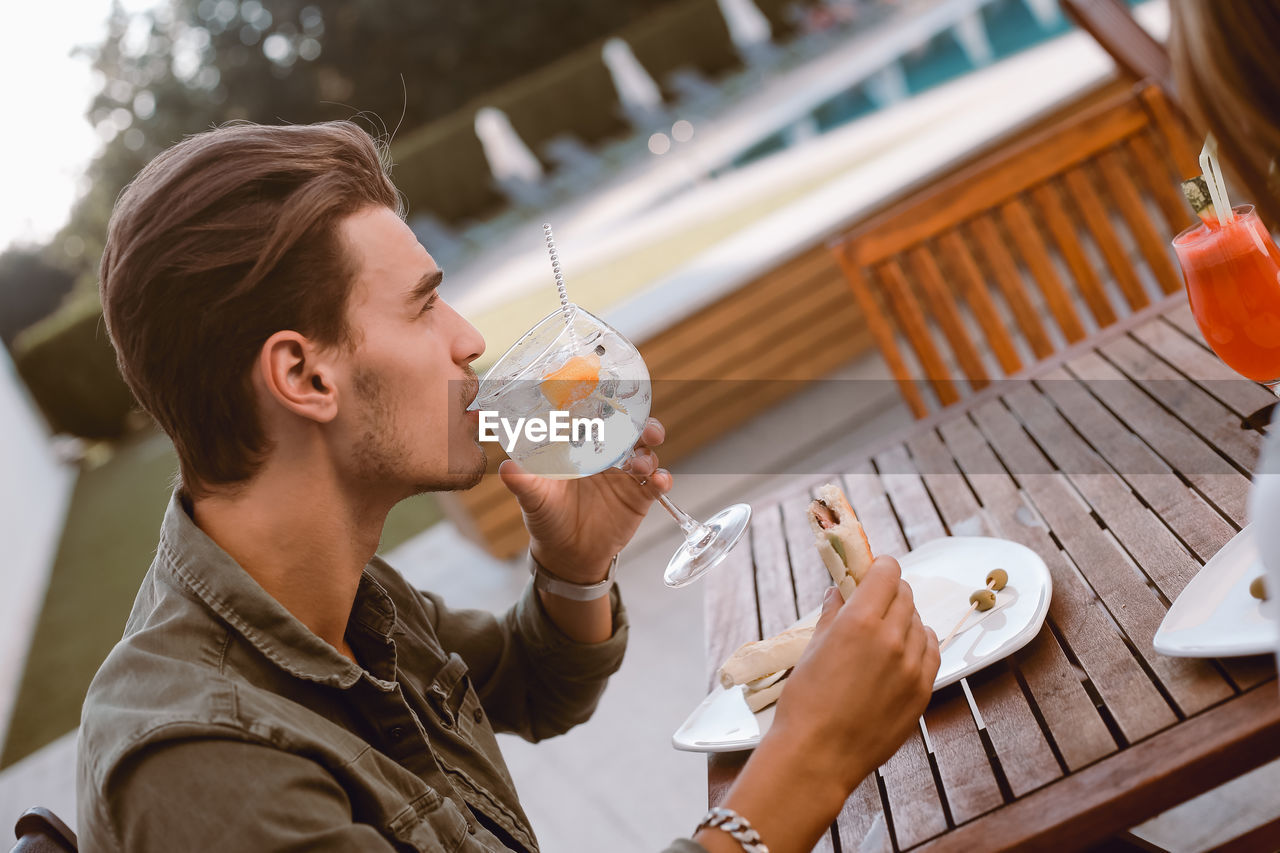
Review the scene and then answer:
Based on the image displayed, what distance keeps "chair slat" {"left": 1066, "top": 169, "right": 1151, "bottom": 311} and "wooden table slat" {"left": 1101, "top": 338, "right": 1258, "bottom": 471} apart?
44 centimetres

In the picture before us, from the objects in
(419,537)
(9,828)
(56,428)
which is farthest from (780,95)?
(9,828)

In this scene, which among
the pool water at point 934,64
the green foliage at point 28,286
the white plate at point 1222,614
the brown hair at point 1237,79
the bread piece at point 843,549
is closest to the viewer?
→ the brown hair at point 1237,79

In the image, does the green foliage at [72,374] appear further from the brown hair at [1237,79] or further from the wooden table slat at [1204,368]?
the brown hair at [1237,79]

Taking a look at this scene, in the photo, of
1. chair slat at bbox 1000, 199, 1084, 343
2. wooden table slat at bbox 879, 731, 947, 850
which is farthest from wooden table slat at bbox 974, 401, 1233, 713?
chair slat at bbox 1000, 199, 1084, 343

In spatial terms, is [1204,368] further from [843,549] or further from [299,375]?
[299,375]

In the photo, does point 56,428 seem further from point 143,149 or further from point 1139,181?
point 1139,181

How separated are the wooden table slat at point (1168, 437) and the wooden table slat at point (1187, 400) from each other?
1cm

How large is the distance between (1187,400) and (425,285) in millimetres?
984

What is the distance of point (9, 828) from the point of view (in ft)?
12.0

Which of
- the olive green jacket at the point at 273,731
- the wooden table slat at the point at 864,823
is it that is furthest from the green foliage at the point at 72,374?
the wooden table slat at the point at 864,823

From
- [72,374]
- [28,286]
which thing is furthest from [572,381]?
[28,286]

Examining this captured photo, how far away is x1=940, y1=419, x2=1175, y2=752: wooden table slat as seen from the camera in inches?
36.3

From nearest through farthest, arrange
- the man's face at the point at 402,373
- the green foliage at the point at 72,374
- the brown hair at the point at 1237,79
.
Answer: the brown hair at the point at 1237,79 < the man's face at the point at 402,373 < the green foliage at the point at 72,374

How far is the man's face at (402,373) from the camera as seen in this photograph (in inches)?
47.8
